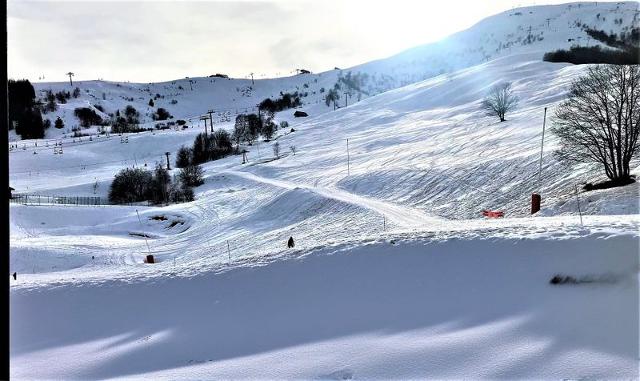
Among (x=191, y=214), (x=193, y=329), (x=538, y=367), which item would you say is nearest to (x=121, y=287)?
(x=193, y=329)

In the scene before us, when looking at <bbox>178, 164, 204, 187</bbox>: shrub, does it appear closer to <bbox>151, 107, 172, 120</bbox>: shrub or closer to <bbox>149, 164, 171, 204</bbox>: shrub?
<bbox>149, 164, 171, 204</bbox>: shrub

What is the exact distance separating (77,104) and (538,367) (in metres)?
173

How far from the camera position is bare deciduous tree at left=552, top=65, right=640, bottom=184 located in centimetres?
2305

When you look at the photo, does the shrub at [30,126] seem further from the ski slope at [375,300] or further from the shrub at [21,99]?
the ski slope at [375,300]

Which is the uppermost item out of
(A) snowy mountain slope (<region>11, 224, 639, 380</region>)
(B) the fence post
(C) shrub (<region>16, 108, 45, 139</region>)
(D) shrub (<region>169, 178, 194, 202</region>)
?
(C) shrub (<region>16, 108, 45, 139</region>)

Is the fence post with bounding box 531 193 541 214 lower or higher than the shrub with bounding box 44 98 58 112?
lower

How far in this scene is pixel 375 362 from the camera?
24.0ft

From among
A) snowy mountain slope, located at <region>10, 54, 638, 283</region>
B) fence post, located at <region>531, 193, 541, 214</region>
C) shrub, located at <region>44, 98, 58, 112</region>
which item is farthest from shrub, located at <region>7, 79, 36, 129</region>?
fence post, located at <region>531, 193, 541, 214</region>

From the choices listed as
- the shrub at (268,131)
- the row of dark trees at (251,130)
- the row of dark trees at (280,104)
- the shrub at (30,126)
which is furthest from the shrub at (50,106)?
the shrub at (268,131)

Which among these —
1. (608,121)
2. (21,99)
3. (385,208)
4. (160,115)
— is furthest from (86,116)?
(608,121)

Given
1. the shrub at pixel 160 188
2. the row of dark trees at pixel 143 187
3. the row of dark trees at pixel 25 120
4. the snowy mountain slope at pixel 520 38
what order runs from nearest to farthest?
the shrub at pixel 160 188, the row of dark trees at pixel 143 187, the row of dark trees at pixel 25 120, the snowy mountain slope at pixel 520 38

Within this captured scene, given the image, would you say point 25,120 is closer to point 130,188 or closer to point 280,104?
point 280,104

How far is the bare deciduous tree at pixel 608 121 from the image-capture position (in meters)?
23.0

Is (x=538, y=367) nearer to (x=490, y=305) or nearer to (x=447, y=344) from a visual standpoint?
(x=447, y=344)
